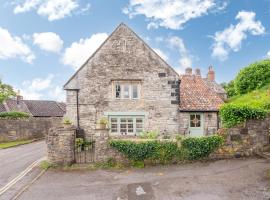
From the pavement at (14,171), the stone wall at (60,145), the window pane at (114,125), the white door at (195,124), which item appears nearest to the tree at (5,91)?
the pavement at (14,171)

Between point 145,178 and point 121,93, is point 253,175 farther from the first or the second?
point 121,93

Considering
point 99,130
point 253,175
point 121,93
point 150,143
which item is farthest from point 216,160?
point 121,93

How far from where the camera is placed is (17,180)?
1131 centimetres

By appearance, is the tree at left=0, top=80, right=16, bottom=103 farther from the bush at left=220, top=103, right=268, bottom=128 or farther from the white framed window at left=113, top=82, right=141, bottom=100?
the bush at left=220, top=103, right=268, bottom=128

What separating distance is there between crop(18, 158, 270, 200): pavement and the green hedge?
1.83 ft

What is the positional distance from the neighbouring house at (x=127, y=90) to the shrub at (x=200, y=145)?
22.1ft

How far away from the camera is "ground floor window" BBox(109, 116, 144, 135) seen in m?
19.1

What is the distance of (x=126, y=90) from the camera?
63.5ft

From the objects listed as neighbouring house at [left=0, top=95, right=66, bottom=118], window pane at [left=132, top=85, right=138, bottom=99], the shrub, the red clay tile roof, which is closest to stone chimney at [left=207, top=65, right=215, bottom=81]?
the red clay tile roof

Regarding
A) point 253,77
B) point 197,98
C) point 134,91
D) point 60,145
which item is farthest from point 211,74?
point 60,145

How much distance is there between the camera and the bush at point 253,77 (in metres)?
25.4

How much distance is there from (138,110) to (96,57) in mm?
5454

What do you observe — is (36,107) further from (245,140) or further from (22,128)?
(245,140)

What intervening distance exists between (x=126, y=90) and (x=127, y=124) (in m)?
2.77
